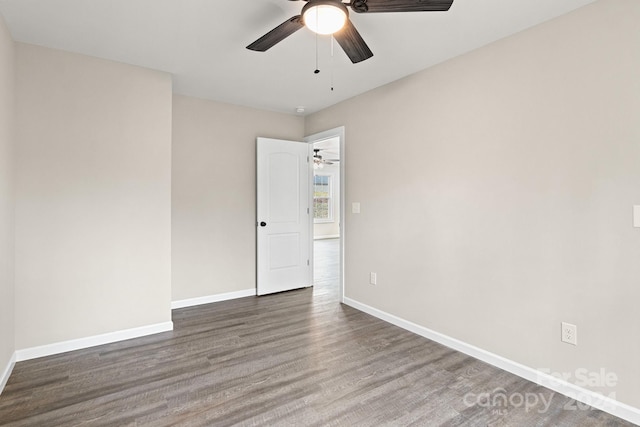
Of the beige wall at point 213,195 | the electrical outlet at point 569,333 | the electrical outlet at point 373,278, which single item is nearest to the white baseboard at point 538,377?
the electrical outlet at point 569,333

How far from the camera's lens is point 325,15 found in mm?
1695

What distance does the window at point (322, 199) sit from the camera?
10391 mm

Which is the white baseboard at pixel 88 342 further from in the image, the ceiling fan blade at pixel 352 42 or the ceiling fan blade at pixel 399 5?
the ceiling fan blade at pixel 399 5

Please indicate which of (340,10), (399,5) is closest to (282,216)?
(340,10)

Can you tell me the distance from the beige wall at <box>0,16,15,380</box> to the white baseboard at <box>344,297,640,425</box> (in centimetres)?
317

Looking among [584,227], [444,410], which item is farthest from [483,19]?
[444,410]

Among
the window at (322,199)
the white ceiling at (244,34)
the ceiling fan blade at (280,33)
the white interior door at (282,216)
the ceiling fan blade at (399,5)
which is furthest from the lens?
the window at (322,199)

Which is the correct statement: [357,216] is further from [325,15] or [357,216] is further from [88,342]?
[88,342]

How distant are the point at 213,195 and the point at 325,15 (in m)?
2.79

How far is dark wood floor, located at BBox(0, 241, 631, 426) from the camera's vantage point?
188cm

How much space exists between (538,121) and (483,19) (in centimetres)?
79

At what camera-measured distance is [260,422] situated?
5.98 ft

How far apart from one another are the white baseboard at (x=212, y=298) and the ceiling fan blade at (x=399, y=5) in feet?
11.5

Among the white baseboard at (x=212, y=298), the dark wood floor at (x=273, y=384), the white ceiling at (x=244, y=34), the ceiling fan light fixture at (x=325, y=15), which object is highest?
the white ceiling at (x=244, y=34)
